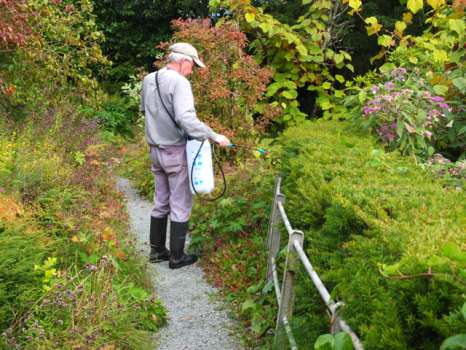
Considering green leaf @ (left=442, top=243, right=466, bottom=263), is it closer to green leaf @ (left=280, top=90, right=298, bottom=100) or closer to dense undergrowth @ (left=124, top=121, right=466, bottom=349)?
dense undergrowth @ (left=124, top=121, right=466, bottom=349)

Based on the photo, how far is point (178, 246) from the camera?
517 centimetres

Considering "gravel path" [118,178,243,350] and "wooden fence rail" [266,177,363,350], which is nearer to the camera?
"wooden fence rail" [266,177,363,350]

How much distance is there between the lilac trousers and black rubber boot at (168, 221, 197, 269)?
70 mm

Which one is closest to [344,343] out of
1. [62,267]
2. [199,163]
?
[62,267]

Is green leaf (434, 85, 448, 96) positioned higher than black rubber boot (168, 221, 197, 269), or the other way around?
green leaf (434, 85, 448, 96)

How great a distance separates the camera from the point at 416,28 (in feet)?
40.0

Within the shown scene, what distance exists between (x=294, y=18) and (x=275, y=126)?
3.91 metres

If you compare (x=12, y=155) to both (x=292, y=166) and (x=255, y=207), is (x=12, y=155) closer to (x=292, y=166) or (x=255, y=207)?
(x=255, y=207)

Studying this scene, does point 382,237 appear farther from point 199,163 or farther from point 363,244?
point 199,163

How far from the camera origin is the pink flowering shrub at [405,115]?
499 cm

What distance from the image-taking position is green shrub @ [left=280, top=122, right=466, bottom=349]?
1732 millimetres

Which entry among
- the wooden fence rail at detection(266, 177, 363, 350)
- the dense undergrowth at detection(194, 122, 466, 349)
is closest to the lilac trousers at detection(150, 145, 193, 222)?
the dense undergrowth at detection(194, 122, 466, 349)

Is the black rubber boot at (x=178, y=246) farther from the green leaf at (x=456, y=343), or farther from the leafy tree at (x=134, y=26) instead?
the leafy tree at (x=134, y=26)

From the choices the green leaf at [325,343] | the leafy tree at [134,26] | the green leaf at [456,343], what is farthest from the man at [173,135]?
the leafy tree at [134,26]
